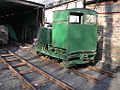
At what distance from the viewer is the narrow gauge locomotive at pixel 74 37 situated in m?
8.31

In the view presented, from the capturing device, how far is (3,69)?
8898mm

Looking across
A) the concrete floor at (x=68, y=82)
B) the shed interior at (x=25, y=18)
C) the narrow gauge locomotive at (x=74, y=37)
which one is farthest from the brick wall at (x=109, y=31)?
the shed interior at (x=25, y=18)

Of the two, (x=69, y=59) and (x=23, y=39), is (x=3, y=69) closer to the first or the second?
(x=69, y=59)

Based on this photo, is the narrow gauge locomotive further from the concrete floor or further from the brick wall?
the brick wall

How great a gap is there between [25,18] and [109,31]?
42.7 ft

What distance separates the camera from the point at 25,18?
21.4m

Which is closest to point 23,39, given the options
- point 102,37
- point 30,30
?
point 30,30

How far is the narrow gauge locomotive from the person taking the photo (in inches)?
327

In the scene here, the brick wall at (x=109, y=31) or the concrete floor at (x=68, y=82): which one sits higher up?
the brick wall at (x=109, y=31)

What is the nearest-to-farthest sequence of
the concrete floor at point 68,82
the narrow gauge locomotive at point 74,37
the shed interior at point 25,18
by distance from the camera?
1. the concrete floor at point 68,82
2. the narrow gauge locomotive at point 74,37
3. the shed interior at point 25,18

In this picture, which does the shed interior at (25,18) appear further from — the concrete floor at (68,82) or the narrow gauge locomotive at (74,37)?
the concrete floor at (68,82)

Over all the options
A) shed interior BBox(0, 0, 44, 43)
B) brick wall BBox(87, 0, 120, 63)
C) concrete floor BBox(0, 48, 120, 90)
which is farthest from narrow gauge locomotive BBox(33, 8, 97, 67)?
shed interior BBox(0, 0, 44, 43)

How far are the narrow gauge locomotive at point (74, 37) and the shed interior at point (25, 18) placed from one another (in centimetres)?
737

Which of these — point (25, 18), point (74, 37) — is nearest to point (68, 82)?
point (74, 37)
